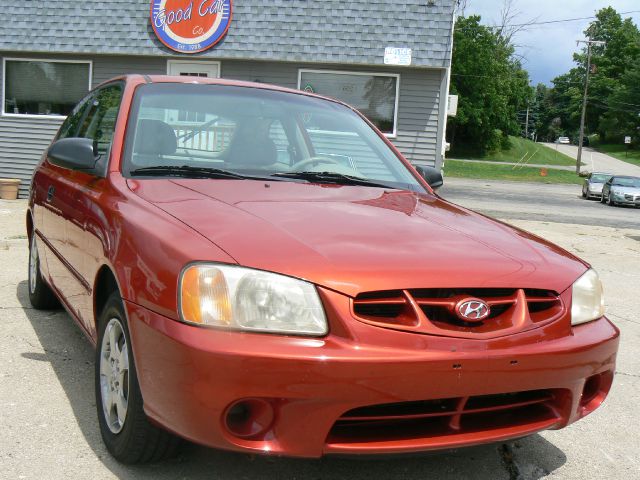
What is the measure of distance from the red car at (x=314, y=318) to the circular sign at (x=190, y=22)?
386 inches

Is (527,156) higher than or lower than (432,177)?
lower

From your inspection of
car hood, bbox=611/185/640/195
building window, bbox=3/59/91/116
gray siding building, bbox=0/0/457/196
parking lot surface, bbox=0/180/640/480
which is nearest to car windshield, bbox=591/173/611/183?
car hood, bbox=611/185/640/195

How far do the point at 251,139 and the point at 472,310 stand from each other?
167 cm

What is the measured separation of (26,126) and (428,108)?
23.6 ft

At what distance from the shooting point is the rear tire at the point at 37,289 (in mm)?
4797

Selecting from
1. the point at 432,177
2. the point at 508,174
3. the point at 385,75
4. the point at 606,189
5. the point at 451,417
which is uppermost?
the point at 385,75

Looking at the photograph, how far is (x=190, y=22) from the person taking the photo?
12625mm

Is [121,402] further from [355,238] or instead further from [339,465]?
[355,238]

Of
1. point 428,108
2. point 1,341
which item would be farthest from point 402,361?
point 428,108

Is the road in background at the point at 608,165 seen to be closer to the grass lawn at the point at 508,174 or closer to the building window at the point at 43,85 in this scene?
the grass lawn at the point at 508,174

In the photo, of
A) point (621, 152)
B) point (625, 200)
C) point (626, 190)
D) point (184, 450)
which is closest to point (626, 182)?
point (626, 190)

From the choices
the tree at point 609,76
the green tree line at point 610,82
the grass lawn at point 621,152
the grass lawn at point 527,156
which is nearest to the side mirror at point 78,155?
the grass lawn at point 527,156

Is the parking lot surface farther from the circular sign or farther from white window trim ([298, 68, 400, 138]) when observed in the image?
the circular sign

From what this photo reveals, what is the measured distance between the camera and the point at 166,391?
7.40ft
